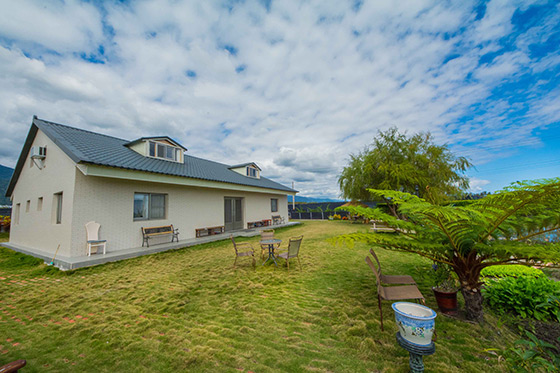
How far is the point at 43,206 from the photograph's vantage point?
349 inches

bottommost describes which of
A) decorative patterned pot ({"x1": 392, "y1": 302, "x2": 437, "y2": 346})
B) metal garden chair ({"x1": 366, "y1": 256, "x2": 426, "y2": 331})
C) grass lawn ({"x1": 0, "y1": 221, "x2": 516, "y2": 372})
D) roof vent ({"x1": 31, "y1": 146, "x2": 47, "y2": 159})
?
grass lawn ({"x1": 0, "y1": 221, "x2": 516, "y2": 372})

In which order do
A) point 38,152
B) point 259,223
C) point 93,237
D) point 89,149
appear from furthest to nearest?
point 259,223 < point 38,152 < point 89,149 < point 93,237

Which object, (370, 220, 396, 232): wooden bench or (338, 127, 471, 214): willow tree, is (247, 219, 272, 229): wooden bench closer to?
(338, 127, 471, 214): willow tree

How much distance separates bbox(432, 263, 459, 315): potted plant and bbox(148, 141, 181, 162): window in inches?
508

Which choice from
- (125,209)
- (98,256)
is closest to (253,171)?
(125,209)

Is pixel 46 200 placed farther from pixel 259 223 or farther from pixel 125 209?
pixel 259 223

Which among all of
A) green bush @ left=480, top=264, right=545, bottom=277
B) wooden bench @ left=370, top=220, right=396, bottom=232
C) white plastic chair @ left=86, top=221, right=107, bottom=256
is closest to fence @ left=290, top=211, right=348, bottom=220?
wooden bench @ left=370, top=220, right=396, bottom=232

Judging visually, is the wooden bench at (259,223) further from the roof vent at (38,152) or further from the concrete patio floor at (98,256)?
the roof vent at (38,152)

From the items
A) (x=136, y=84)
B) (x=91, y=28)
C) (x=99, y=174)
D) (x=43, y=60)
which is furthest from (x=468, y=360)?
(x=43, y=60)

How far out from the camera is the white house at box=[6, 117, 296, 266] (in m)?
7.41

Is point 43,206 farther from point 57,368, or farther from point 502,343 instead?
point 502,343

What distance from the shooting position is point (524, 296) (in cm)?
334

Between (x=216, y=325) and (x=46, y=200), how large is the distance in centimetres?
1058

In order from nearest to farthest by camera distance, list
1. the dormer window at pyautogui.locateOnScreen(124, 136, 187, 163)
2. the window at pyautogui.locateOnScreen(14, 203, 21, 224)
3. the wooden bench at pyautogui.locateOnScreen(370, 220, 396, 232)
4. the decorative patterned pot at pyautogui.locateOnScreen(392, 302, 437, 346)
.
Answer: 1. the decorative patterned pot at pyautogui.locateOnScreen(392, 302, 437, 346)
2. the wooden bench at pyautogui.locateOnScreen(370, 220, 396, 232)
3. the dormer window at pyautogui.locateOnScreen(124, 136, 187, 163)
4. the window at pyautogui.locateOnScreen(14, 203, 21, 224)
